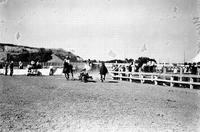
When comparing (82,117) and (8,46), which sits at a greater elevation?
(8,46)

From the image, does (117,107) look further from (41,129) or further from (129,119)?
(41,129)

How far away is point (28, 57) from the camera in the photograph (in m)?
81.1

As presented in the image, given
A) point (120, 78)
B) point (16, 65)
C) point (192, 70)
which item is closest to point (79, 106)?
point (192, 70)

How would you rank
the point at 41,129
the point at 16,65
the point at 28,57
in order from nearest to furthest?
the point at 41,129, the point at 16,65, the point at 28,57

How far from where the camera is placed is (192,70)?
20547mm

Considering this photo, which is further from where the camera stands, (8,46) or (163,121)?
(8,46)

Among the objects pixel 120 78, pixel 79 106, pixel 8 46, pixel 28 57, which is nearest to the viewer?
pixel 79 106

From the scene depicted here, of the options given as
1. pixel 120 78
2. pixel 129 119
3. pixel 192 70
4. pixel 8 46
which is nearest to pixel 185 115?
pixel 129 119

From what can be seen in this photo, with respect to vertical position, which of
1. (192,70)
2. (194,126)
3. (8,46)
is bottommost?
(194,126)

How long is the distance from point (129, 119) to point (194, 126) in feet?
Answer: 5.31

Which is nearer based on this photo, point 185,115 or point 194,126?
point 194,126

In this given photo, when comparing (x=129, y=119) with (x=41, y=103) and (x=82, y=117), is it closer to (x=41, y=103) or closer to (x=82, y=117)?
(x=82, y=117)

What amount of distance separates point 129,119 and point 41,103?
3.58m

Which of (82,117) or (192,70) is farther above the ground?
(192,70)
